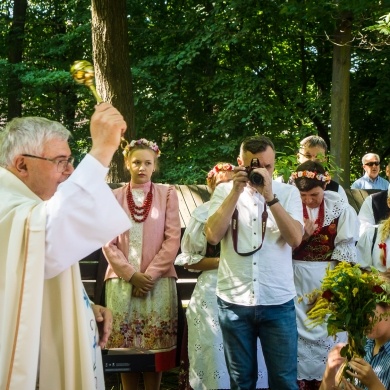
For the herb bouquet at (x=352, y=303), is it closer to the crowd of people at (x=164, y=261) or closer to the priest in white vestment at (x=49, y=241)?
the crowd of people at (x=164, y=261)

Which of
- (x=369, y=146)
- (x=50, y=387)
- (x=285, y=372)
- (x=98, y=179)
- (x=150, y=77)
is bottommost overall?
(x=285, y=372)

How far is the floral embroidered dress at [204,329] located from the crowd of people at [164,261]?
0.01 meters

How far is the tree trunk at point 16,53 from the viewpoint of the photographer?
17922 millimetres

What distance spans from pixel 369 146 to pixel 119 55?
10443mm

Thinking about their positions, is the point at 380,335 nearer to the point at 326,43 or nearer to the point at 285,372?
the point at 285,372

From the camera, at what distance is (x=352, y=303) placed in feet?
12.1

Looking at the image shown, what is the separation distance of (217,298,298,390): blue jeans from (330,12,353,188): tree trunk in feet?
30.2

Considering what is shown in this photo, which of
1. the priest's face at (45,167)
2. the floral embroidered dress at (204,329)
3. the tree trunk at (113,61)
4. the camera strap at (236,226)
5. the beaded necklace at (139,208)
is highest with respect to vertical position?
the tree trunk at (113,61)

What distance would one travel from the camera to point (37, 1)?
66.2 ft

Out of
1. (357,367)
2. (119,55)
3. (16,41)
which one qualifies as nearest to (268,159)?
(357,367)

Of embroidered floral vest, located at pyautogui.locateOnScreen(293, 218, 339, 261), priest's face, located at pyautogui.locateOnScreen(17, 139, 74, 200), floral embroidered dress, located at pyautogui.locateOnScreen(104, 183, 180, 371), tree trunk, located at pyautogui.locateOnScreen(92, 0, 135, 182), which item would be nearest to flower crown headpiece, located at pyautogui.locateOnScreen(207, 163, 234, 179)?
floral embroidered dress, located at pyautogui.locateOnScreen(104, 183, 180, 371)

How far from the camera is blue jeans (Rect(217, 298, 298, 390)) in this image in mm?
4641

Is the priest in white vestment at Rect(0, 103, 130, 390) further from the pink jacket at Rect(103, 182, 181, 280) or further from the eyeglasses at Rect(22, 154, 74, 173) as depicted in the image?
the pink jacket at Rect(103, 182, 181, 280)

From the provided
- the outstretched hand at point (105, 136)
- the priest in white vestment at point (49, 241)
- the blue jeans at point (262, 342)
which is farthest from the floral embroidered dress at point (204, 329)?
the outstretched hand at point (105, 136)
